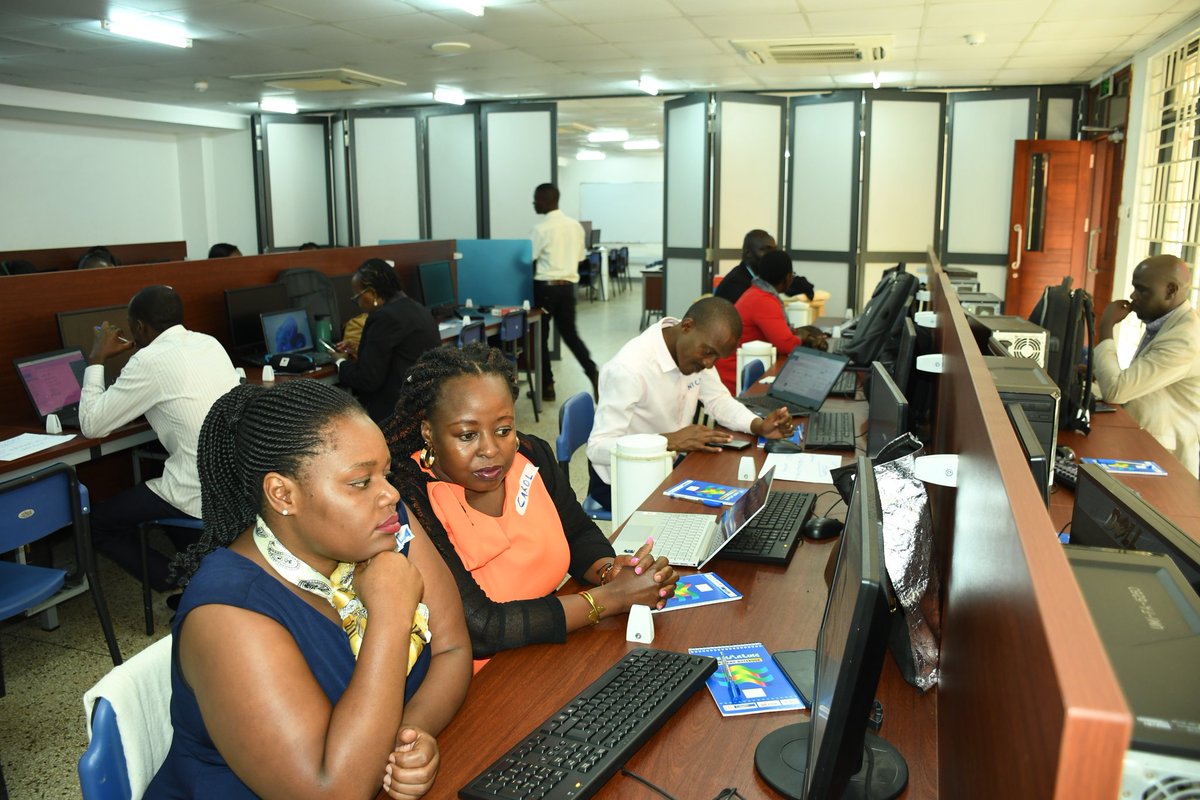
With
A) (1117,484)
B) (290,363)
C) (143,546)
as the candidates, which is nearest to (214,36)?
(290,363)

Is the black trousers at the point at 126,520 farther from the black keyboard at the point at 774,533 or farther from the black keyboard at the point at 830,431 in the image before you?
the black keyboard at the point at 830,431

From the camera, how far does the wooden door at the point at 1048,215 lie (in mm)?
8188

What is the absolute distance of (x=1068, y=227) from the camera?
328 inches

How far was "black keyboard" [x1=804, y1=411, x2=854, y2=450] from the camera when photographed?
3184mm

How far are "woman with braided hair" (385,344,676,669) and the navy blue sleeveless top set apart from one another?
0.40 metres

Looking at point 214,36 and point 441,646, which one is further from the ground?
point 214,36

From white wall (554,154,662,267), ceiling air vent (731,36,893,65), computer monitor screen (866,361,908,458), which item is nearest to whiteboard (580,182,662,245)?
white wall (554,154,662,267)

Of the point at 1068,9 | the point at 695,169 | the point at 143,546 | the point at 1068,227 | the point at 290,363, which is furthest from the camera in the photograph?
the point at 695,169

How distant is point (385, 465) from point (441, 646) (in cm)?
35

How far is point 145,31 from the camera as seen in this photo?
6.21m

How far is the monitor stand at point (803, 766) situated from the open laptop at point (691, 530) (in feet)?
2.00

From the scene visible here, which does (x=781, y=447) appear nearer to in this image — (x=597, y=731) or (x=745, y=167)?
(x=597, y=731)

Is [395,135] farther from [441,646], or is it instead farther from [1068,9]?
[441,646]

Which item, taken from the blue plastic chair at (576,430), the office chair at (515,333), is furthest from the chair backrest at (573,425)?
the office chair at (515,333)
